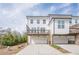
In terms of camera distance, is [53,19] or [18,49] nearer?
[18,49]

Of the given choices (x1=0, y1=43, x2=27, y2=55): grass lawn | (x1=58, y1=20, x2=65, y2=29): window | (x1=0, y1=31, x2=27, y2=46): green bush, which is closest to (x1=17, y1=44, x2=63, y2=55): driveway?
(x1=0, y1=43, x2=27, y2=55): grass lawn

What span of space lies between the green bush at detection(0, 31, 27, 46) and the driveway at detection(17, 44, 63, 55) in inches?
11.2

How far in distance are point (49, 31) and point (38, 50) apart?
0.74 meters

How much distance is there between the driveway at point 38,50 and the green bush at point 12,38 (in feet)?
0.94

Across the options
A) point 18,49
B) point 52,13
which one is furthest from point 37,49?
point 52,13

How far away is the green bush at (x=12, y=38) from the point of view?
854 cm

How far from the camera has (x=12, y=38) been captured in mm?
8680

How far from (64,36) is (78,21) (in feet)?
2.10

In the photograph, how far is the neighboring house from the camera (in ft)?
28.8

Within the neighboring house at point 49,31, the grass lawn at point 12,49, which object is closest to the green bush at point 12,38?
the grass lawn at point 12,49

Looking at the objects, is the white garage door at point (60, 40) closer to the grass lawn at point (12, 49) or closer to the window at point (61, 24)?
the window at point (61, 24)

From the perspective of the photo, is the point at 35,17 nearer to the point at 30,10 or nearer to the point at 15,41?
the point at 30,10

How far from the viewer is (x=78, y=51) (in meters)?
8.48

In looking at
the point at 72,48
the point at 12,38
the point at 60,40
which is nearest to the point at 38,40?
the point at 60,40
